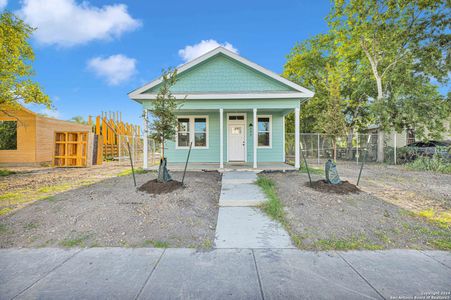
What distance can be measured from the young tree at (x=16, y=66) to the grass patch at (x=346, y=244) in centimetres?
1261

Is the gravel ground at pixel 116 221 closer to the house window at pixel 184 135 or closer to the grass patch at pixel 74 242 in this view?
the grass patch at pixel 74 242

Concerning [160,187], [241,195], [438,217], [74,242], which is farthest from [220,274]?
[438,217]

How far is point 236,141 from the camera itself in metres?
10.8

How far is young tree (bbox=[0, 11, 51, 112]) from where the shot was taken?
8875 millimetres

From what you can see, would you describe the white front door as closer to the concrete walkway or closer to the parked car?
the concrete walkway

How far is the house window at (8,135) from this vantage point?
1235cm

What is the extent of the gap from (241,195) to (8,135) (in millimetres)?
15344

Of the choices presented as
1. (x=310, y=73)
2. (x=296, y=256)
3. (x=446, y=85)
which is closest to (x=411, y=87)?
(x=446, y=85)

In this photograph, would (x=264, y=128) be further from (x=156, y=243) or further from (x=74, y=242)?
(x=74, y=242)

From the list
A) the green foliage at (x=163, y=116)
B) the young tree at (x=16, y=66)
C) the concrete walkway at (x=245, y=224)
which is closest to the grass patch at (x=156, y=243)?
the concrete walkway at (x=245, y=224)

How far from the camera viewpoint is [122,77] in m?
20.9

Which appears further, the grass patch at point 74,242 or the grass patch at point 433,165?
the grass patch at point 433,165

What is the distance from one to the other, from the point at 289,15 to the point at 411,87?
404 inches

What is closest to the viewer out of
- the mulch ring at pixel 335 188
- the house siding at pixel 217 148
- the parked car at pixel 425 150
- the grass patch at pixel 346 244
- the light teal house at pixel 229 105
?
the grass patch at pixel 346 244
